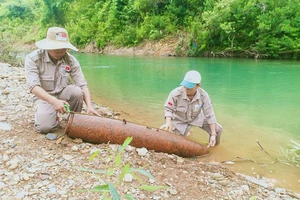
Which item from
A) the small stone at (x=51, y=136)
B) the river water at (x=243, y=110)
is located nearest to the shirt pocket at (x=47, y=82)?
the small stone at (x=51, y=136)

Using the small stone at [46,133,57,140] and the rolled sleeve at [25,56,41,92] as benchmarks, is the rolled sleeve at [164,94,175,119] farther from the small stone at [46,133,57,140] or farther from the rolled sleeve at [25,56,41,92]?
the rolled sleeve at [25,56,41,92]

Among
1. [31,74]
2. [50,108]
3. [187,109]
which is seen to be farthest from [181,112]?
[31,74]

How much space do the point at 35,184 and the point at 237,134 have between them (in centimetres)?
359

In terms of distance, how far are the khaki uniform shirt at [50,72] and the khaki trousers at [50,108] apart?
120 millimetres

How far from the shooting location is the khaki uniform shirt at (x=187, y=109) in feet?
13.3

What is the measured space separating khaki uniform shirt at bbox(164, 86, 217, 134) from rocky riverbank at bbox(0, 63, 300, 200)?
0.88 meters

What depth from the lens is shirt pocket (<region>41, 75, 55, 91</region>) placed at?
142 inches

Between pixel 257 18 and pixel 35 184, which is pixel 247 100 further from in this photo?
pixel 257 18

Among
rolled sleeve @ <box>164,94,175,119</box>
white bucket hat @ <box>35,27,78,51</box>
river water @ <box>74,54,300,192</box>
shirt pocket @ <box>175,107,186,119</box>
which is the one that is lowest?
river water @ <box>74,54,300,192</box>

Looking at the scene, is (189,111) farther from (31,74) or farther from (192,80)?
(31,74)

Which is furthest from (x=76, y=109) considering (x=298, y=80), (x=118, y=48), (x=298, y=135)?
(x=118, y=48)

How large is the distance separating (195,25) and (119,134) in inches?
909

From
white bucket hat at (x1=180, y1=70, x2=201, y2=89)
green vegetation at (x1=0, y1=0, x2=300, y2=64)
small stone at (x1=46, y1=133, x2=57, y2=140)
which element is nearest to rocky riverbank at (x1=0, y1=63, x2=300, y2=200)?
small stone at (x1=46, y1=133, x2=57, y2=140)

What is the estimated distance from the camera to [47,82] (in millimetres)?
3646
